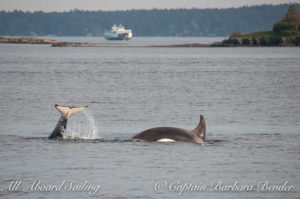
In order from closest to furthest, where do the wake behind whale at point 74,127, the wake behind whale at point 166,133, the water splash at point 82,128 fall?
the wake behind whale at point 166,133 < the wake behind whale at point 74,127 < the water splash at point 82,128

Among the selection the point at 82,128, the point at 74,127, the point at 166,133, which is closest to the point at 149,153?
the point at 166,133

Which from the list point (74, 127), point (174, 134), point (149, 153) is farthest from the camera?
point (74, 127)

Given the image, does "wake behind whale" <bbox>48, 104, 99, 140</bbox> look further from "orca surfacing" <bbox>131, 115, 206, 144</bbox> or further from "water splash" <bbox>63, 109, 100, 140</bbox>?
"orca surfacing" <bbox>131, 115, 206, 144</bbox>

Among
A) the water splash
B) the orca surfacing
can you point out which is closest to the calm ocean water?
the water splash

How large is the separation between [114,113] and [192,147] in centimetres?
1467

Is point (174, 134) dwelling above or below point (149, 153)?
above

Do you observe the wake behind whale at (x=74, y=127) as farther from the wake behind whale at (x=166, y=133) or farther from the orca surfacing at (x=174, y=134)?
the orca surfacing at (x=174, y=134)

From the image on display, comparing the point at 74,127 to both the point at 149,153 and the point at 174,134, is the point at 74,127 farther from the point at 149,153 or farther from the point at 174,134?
the point at 149,153

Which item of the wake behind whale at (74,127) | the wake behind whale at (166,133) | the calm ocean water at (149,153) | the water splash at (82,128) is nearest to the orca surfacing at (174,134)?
the wake behind whale at (166,133)

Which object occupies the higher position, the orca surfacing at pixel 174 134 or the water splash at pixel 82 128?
the orca surfacing at pixel 174 134

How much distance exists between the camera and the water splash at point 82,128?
1163 inches

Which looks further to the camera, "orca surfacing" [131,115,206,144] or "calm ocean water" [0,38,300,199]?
"orca surfacing" [131,115,206,144]

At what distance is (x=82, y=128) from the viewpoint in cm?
3359

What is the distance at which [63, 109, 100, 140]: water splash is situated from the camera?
29.5 metres
